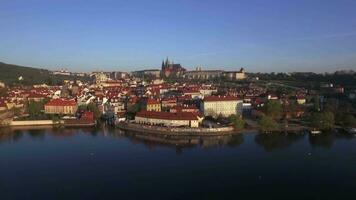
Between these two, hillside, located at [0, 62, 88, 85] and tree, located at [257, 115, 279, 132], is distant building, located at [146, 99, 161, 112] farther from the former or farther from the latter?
hillside, located at [0, 62, 88, 85]

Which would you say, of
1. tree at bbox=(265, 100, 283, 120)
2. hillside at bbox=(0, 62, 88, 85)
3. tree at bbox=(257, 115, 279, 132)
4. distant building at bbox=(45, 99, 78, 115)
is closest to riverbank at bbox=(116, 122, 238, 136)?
tree at bbox=(257, 115, 279, 132)

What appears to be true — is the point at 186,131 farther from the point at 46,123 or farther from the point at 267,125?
the point at 46,123

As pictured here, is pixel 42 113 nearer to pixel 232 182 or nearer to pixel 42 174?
pixel 42 174

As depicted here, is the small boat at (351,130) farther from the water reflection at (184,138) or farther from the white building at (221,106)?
the white building at (221,106)

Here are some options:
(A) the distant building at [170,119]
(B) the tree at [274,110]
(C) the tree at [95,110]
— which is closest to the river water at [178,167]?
(A) the distant building at [170,119]

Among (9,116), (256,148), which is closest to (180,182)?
(256,148)

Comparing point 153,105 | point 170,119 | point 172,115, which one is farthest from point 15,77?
point 170,119
